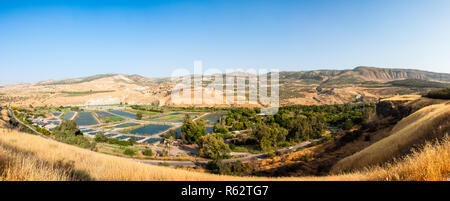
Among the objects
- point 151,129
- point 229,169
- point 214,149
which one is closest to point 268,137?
point 214,149

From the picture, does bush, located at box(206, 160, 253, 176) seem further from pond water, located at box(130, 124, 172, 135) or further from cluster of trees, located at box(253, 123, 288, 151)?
pond water, located at box(130, 124, 172, 135)

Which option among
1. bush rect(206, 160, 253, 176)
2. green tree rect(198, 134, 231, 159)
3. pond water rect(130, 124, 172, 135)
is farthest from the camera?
pond water rect(130, 124, 172, 135)

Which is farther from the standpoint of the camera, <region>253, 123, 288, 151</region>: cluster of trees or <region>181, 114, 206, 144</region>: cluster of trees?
<region>181, 114, 206, 144</region>: cluster of trees

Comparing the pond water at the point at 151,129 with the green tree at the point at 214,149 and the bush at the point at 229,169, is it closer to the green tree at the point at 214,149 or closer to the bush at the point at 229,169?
the green tree at the point at 214,149

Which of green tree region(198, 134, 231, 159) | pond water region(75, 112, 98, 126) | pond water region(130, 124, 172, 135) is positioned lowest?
pond water region(130, 124, 172, 135)

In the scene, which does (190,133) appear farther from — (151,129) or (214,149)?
(151,129)

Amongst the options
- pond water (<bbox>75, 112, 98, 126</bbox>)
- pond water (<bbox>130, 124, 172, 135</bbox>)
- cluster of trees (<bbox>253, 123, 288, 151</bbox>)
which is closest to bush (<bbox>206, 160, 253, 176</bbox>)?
cluster of trees (<bbox>253, 123, 288, 151</bbox>)

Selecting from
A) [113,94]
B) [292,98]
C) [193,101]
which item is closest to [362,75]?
[292,98]
